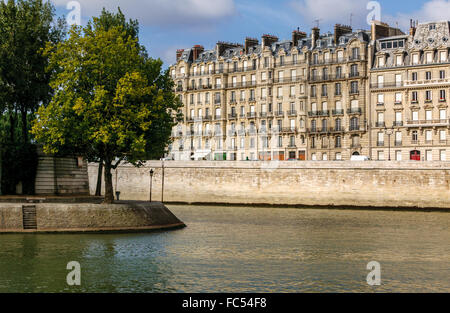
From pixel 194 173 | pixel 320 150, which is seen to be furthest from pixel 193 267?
pixel 320 150

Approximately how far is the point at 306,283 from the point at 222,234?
1549 cm

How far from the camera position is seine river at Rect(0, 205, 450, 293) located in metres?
27.0

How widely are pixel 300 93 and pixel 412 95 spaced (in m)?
14.4

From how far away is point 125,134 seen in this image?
41438 millimetres

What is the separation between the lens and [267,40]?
92.7 meters

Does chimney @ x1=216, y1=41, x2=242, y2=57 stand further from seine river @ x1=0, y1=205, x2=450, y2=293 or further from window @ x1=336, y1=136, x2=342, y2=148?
seine river @ x1=0, y1=205, x2=450, y2=293

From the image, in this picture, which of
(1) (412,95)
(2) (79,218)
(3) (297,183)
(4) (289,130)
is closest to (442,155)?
(1) (412,95)

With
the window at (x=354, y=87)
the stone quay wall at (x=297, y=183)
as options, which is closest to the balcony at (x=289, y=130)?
the window at (x=354, y=87)

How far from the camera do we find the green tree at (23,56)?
46.8 m

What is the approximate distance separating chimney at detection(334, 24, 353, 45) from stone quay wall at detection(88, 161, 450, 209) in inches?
870

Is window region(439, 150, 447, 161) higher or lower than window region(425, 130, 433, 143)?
lower

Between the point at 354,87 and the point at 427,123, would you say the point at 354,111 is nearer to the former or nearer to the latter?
the point at 354,87

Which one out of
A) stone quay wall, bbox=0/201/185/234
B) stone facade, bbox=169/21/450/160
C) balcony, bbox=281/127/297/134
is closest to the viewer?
stone quay wall, bbox=0/201/185/234

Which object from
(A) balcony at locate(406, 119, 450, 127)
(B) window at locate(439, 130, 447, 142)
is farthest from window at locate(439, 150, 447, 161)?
(A) balcony at locate(406, 119, 450, 127)
